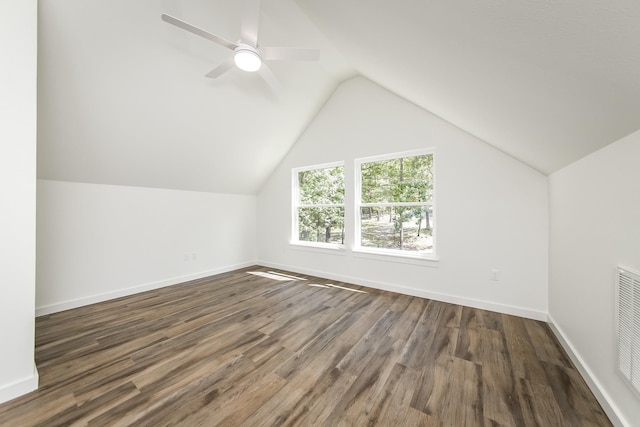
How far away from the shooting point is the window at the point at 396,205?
10.8 feet

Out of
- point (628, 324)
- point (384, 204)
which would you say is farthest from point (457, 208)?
point (628, 324)

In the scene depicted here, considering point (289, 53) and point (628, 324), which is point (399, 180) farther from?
point (628, 324)

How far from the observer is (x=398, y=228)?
11.6ft

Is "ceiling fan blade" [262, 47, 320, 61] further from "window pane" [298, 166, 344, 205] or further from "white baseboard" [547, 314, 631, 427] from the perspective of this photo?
"white baseboard" [547, 314, 631, 427]

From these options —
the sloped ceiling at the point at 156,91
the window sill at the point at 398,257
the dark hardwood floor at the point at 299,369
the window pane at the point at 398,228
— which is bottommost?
the dark hardwood floor at the point at 299,369

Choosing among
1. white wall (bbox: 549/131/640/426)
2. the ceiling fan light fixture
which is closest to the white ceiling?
white wall (bbox: 549/131/640/426)

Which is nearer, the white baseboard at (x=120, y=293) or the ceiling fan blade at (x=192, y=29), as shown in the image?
the ceiling fan blade at (x=192, y=29)

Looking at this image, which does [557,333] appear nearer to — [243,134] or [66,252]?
[243,134]

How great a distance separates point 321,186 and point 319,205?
0.36 meters

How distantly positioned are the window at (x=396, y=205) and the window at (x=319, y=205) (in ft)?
1.36

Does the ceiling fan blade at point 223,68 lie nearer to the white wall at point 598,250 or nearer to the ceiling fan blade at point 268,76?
the ceiling fan blade at point 268,76

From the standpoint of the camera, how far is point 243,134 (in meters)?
3.57

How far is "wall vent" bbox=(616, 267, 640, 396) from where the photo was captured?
1172 mm

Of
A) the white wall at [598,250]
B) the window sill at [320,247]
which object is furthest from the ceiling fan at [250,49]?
the window sill at [320,247]
